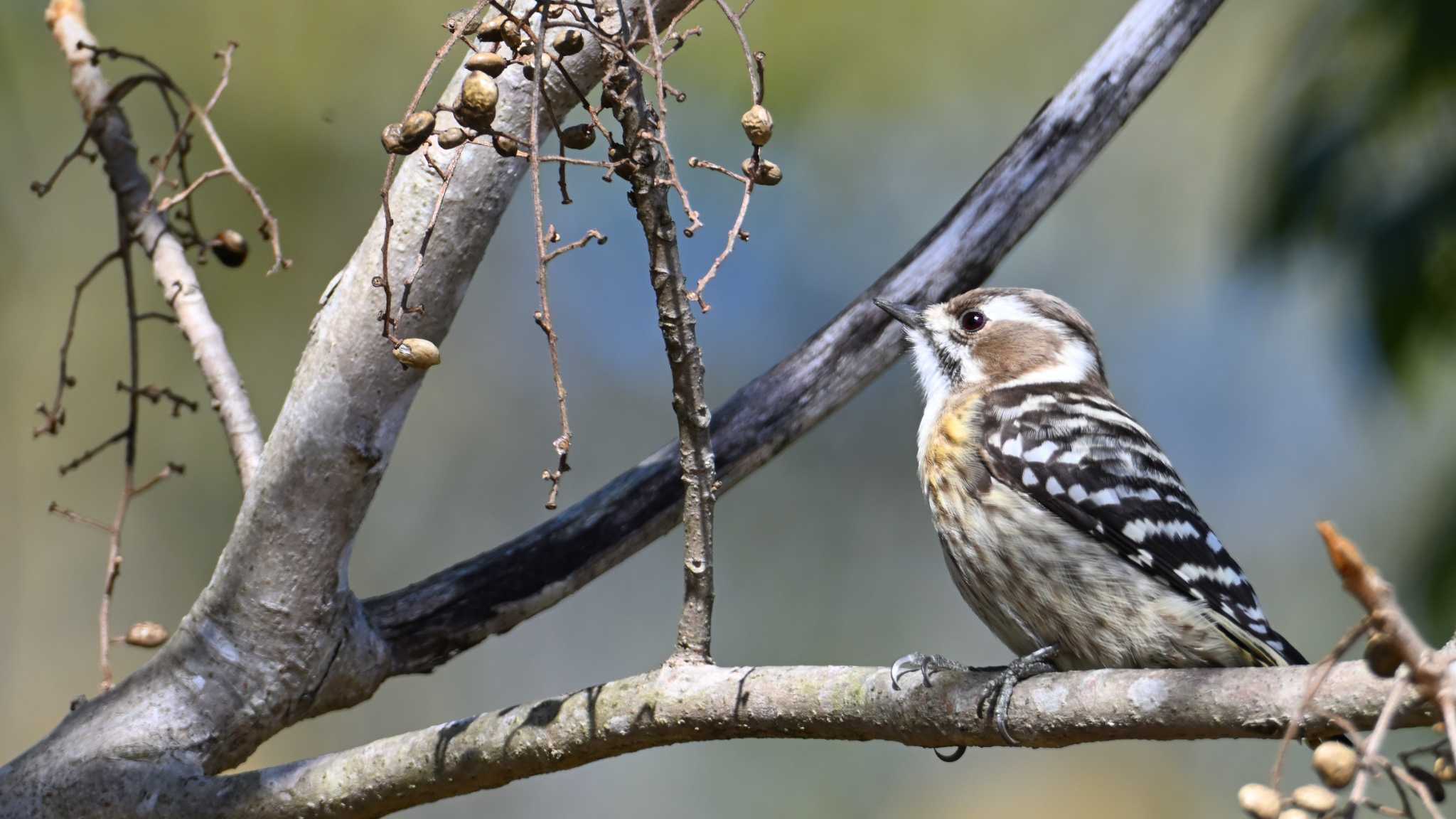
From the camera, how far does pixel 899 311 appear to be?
114 inches

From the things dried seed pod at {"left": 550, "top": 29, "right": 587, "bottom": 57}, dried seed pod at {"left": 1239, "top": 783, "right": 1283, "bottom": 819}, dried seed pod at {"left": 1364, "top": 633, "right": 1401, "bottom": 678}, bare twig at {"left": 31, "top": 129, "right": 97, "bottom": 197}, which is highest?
bare twig at {"left": 31, "top": 129, "right": 97, "bottom": 197}

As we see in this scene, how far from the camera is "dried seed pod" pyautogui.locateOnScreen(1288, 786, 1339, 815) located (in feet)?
4.31

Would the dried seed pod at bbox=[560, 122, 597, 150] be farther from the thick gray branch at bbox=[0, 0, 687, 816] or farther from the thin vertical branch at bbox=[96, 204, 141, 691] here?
the thin vertical branch at bbox=[96, 204, 141, 691]

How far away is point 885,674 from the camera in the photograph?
2.13 m

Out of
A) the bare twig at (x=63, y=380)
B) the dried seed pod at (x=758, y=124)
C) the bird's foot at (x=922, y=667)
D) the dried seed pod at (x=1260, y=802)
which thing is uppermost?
the bare twig at (x=63, y=380)

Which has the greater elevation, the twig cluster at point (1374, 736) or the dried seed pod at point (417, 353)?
the dried seed pod at point (417, 353)

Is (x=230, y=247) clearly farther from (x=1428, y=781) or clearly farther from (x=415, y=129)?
(x=1428, y=781)

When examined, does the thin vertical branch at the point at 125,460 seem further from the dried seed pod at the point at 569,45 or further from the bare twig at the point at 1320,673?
the bare twig at the point at 1320,673

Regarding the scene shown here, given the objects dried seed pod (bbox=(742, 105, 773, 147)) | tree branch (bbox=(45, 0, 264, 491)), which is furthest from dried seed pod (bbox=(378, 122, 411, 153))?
tree branch (bbox=(45, 0, 264, 491))

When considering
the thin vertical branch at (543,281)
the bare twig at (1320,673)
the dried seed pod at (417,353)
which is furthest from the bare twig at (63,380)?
the bare twig at (1320,673)

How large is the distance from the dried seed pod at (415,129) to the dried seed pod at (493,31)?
0.46ft

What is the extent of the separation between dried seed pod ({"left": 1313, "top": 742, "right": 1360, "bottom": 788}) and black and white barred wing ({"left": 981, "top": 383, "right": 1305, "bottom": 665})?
150 centimetres

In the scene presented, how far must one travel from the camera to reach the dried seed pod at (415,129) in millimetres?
1749

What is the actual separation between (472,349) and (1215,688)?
7268mm
